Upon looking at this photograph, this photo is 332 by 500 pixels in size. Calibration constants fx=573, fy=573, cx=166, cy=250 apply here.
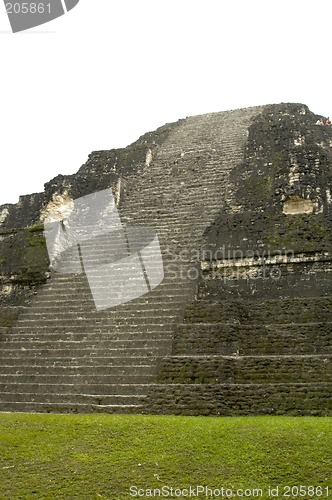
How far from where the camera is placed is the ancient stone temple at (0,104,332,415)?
7.84 meters

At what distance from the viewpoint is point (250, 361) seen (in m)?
8.03

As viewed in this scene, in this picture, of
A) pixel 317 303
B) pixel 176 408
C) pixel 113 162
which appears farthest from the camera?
pixel 113 162

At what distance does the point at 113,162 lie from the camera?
17375 millimetres

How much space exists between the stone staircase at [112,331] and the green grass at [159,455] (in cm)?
120

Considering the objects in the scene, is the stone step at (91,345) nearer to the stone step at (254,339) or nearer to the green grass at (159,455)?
the stone step at (254,339)

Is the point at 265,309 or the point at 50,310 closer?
the point at 265,309

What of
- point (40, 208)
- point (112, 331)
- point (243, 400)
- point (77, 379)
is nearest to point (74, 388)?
point (77, 379)

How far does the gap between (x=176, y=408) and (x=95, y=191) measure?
8.56 m

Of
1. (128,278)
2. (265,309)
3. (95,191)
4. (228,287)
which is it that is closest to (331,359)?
(265,309)

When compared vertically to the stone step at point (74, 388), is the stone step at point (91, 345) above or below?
above

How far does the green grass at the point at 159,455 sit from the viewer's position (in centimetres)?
539

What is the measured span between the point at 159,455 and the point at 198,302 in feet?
12.6

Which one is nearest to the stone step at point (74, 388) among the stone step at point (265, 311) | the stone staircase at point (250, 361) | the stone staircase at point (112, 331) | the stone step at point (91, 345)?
the stone staircase at point (112, 331)

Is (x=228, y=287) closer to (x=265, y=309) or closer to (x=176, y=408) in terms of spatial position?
(x=265, y=309)
